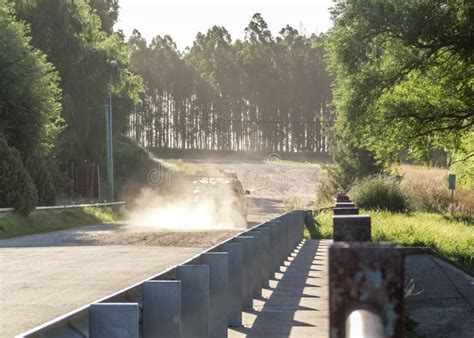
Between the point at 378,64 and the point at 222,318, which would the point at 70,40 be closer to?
the point at 378,64

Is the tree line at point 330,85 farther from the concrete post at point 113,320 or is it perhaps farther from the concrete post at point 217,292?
the concrete post at point 113,320

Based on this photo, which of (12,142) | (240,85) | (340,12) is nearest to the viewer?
(340,12)

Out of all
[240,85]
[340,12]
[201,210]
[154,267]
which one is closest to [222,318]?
[154,267]

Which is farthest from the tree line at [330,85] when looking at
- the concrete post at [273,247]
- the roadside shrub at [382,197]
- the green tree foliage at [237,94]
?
the green tree foliage at [237,94]

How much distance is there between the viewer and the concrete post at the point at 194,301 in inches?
253

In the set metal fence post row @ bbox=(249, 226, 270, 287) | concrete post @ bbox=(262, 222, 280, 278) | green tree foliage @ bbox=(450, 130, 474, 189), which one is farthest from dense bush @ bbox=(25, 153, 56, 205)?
metal fence post row @ bbox=(249, 226, 270, 287)

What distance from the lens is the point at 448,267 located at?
13.6 metres

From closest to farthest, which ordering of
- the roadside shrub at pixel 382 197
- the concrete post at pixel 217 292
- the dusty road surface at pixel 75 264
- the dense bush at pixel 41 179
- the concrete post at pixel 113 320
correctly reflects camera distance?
1. the concrete post at pixel 113 320
2. the concrete post at pixel 217 292
3. the dusty road surface at pixel 75 264
4. the dense bush at pixel 41 179
5. the roadside shrub at pixel 382 197

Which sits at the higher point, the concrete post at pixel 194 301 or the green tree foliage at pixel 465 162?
the green tree foliage at pixel 465 162

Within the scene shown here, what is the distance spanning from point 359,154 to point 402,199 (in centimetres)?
1207

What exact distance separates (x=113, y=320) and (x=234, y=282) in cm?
447

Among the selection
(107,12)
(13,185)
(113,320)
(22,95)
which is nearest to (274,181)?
(107,12)

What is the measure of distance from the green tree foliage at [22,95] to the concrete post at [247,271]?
91.3 ft

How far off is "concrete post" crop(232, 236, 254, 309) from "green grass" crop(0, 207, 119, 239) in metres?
18.0
